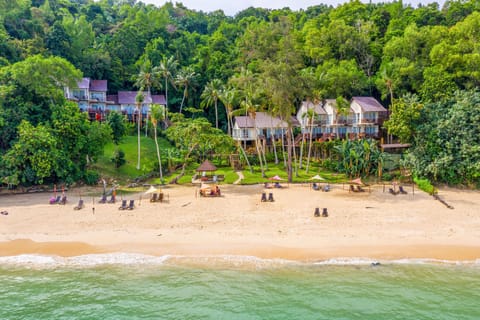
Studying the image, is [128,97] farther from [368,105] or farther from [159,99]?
[368,105]

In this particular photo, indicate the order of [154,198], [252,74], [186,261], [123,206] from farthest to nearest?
[252,74] → [154,198] → [123,206] → [186,261]

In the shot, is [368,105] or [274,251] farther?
[368,105]

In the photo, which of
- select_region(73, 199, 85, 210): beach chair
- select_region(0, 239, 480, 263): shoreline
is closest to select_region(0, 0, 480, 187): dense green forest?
select_region(73, 199, 85, 210): beach chair

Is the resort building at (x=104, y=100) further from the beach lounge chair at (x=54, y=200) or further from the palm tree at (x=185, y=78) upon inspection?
the beach lounge chair at (x=54, y=200)

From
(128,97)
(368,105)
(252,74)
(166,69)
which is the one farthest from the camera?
(128,97)

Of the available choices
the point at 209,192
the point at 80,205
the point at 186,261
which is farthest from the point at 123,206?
the point at 186,261

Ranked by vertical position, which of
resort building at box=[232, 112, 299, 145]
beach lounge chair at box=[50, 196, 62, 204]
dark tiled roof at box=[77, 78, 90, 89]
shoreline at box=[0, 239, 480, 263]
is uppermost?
dark tiled roof at box=[77, 78, 90, 89]

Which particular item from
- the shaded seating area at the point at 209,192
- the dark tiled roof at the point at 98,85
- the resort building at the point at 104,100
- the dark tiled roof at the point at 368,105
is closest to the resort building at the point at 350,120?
the dark tiled roof at the point at 368,105

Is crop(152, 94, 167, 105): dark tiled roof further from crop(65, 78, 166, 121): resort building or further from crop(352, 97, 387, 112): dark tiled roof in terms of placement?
crop(352, 97, 387, 112): dark tiled roof
